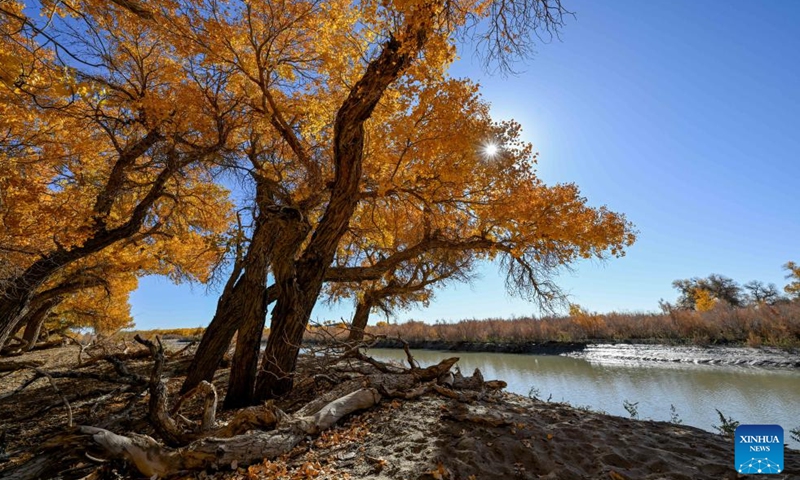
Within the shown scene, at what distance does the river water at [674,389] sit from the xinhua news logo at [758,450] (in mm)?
2340

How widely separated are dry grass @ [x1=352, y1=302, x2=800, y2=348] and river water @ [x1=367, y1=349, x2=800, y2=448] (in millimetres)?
2026

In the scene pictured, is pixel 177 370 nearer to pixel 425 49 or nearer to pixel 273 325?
pixel 273 325

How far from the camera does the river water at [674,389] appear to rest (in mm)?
6559

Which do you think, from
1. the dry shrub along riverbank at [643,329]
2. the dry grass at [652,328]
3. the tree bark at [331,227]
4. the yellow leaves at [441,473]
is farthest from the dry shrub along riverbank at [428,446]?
the dry shrub along riverbank at [643,329]

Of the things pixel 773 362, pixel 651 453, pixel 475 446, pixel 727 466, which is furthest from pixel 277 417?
pixel 773 362

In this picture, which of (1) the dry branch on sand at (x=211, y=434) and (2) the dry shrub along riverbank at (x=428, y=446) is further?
(1) the dry branch on sand at (x=211, y=434)

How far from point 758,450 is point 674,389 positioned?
7420 millimetres

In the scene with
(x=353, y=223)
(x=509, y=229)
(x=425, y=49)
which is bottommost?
(x=509, y=229)

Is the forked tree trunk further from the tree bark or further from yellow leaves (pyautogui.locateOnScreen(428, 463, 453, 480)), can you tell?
yellow leaves (pyautogui.locateOnScreen(428, 463, 453, 480))

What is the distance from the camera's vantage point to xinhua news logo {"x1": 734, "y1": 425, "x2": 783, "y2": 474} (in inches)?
111

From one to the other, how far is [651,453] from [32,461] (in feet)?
17.8

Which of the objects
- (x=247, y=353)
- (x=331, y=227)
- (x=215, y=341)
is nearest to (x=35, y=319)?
(x=215, y=341)

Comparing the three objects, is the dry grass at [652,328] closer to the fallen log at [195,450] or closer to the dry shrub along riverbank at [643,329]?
the dry shrub along riverbank at [643,329]

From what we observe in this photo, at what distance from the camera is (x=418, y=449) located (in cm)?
309
